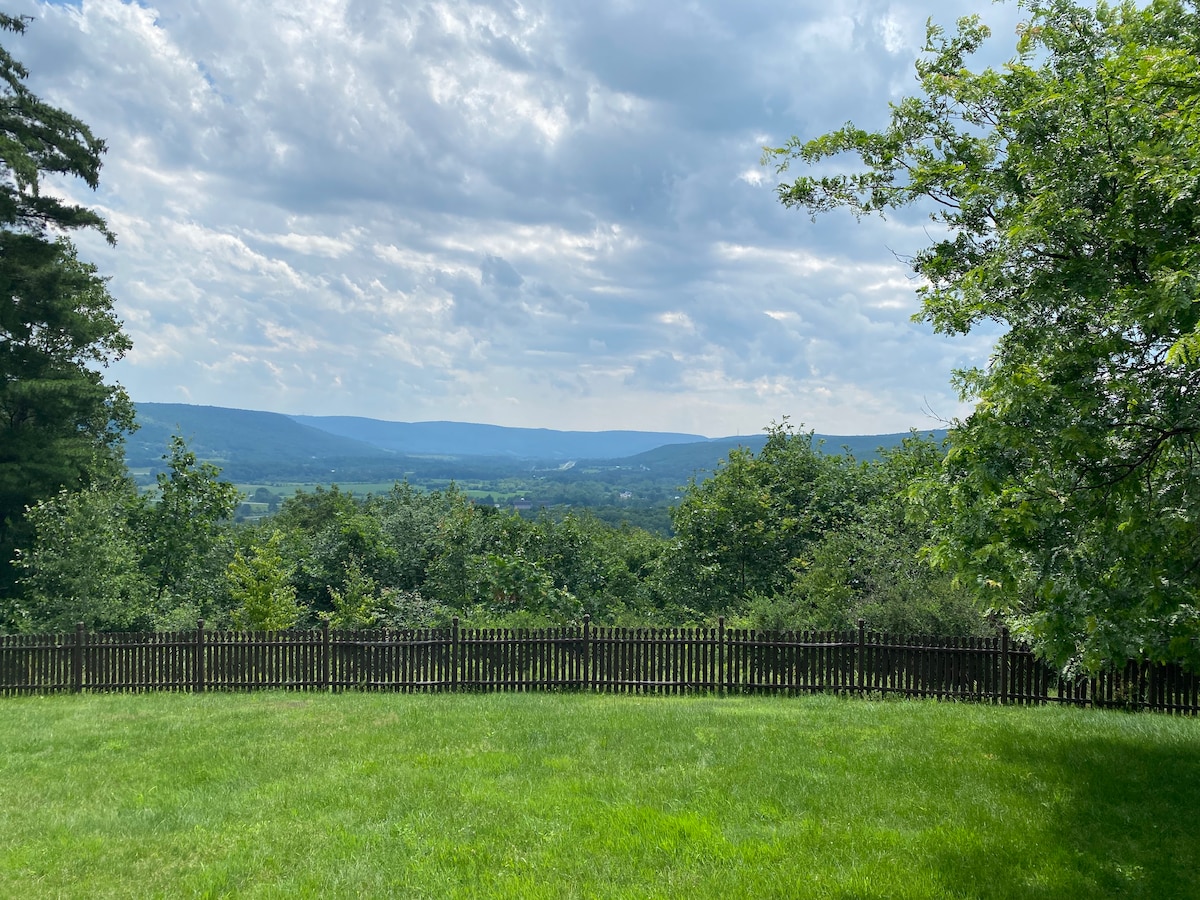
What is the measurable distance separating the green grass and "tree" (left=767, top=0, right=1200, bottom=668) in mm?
1679

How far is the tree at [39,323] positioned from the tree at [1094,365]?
1154 inches

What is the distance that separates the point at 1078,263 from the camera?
19.4 ft

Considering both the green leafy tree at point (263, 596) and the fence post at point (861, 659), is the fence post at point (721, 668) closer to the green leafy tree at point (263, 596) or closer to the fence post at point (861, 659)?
the fence post at point (861, 659)

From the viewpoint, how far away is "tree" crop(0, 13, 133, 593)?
2622cm

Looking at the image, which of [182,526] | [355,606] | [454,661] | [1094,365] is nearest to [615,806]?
[1094,365]

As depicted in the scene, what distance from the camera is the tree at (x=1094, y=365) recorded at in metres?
5.48

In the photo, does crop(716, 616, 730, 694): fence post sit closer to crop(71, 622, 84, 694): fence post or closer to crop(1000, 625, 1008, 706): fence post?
crop(1000, 625, 1008, 706): fence post

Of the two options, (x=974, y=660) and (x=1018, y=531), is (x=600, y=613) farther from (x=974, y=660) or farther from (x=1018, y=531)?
(x=1018, y=531)

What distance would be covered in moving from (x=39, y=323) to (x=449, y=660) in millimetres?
25234

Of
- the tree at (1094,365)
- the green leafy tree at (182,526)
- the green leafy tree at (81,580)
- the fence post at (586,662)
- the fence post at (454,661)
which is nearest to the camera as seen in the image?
the tree at (1094,365)

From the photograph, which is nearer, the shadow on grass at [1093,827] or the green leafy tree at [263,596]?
the shadow on grass at [1093,827]

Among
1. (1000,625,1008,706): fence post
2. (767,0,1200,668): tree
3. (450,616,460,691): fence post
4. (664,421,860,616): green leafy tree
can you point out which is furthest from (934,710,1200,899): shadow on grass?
(664,421,860,616): green leafy tree

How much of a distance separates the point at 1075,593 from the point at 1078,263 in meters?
2.80

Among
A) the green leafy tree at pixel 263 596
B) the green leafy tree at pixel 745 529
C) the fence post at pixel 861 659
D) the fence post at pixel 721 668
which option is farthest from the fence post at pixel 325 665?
the green leafy tree at pixel 745 529
